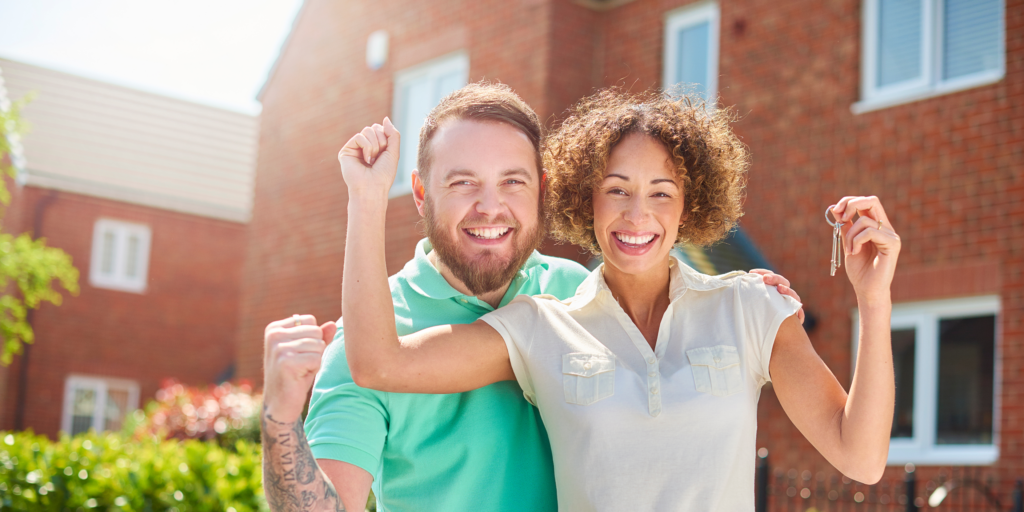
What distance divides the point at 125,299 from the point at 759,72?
16420mm

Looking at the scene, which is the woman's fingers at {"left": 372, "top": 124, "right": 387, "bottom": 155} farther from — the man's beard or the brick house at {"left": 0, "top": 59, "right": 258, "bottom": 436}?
the brick house at {"left": 0, "top": 59, "right": 258, "bottom": 436}

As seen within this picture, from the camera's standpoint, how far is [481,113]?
291 centimetres

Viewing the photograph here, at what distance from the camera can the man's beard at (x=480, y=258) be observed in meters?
2.83

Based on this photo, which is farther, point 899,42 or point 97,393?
point 97,393

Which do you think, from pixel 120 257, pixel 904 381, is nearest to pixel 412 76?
pixel 904 381

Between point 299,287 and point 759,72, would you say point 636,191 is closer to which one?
point 759,72

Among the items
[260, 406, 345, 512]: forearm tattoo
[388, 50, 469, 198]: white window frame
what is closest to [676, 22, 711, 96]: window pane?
[388, 50, 469, 198]: white window frame

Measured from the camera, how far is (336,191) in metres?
14.0

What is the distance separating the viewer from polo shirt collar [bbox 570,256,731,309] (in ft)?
9.17

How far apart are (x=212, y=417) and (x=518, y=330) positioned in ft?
36.5

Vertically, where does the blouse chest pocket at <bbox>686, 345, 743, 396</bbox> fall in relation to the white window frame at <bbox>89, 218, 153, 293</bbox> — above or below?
below

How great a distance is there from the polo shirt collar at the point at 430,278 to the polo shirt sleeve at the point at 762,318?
66 cm

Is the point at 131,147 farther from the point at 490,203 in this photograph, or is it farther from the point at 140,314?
the point at 490,203

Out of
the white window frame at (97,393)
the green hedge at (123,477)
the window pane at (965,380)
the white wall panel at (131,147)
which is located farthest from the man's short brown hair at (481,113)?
the white wall panel at (131,147)
